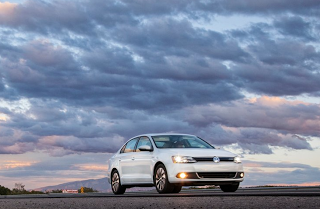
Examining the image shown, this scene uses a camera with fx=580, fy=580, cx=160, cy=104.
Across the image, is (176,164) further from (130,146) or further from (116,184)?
(116,184)

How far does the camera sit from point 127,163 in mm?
17953

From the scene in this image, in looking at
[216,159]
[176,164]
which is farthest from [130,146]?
[216,159]

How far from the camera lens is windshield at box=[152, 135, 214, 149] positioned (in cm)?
1694

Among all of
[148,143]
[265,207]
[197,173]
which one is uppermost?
[148,143]

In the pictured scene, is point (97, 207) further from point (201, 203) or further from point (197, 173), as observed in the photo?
point (197, 173)

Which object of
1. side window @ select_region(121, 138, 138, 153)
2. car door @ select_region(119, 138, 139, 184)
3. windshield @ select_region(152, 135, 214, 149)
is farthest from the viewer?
side window @ select_region(121, 138, 138, 153)

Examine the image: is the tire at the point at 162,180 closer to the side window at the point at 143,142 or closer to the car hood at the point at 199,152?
the car hood at the point at 199,152

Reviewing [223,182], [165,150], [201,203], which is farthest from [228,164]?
[201,203]

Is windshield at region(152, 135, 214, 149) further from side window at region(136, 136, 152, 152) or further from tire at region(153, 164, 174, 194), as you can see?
tire at region(153, 164, 174, 194)

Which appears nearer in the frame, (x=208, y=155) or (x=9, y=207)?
(x=9, y=207)

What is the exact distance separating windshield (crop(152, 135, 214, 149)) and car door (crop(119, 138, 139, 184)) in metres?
1.09

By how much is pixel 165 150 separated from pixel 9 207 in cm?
561

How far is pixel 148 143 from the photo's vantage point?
17312 millimetres

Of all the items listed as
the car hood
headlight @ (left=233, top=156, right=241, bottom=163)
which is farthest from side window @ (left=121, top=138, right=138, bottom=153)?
headlight @ (left=233, top=156, right=241, bottom=163)
